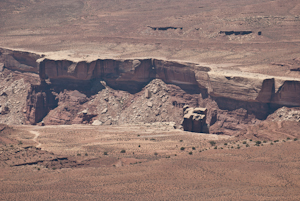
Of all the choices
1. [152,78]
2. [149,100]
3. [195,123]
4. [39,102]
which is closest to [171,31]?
[152,78]

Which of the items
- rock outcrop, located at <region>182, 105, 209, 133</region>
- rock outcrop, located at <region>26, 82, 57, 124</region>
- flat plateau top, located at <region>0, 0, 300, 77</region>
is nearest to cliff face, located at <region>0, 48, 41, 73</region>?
rock outcrop, located at <region>26, 82, 57, 124</region>

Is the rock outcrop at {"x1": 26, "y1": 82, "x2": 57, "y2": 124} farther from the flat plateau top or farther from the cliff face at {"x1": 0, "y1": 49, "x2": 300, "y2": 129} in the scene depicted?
the flat plateau top

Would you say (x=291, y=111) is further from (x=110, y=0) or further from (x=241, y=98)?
(x=110, y=0)

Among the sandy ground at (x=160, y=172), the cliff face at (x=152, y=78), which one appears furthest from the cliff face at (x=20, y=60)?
the sandy ground at (x=160, y=172)

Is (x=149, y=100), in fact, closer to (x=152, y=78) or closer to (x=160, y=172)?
(x=152, y=78)

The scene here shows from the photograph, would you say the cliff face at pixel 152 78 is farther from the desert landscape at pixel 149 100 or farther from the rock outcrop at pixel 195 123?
the rock outcrop at pixel 195 123
